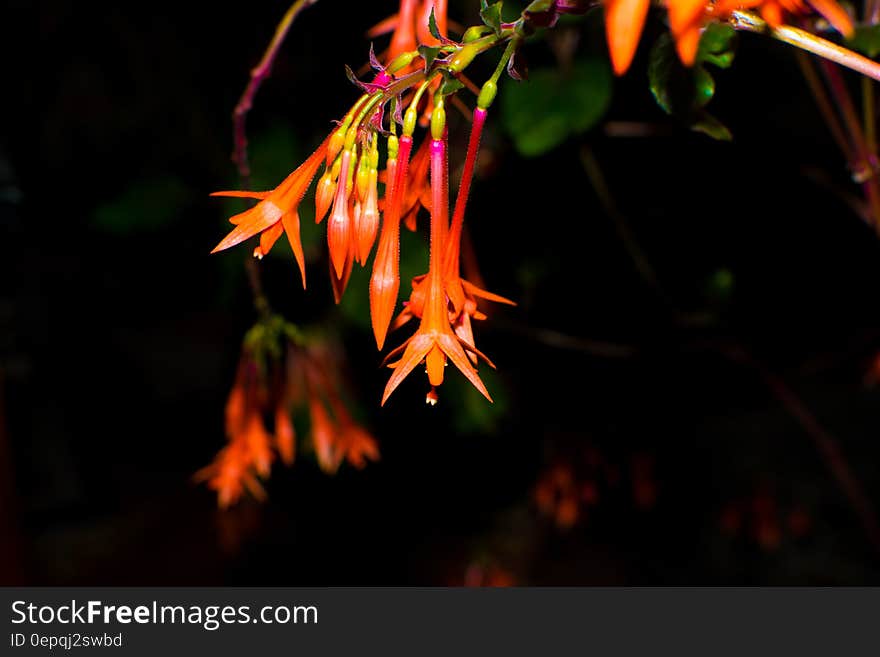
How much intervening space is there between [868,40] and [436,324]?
33 cm

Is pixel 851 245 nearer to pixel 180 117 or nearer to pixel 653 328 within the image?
pixel 653 328

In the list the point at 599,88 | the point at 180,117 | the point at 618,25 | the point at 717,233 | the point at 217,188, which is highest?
the point at 180,117

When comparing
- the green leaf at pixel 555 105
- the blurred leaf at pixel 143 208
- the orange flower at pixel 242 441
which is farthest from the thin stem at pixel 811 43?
the blurred leaf at pixel 143 208

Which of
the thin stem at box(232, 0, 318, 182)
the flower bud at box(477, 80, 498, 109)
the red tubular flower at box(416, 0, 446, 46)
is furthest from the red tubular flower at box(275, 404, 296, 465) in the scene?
the flower bud at box(477, 80, 498, 109)

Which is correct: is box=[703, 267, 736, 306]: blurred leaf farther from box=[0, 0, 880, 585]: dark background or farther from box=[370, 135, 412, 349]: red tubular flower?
box=[370, 135, 412, 349]: red tubular flower

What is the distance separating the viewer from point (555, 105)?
866 millimetres

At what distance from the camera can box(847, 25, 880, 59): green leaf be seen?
0.49m

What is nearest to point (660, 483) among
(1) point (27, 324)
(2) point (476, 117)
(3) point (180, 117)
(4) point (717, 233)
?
(4) point (717, 233)

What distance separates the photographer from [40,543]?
2430 millimetres

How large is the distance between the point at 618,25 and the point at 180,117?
138 cm

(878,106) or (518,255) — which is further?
(518,255)

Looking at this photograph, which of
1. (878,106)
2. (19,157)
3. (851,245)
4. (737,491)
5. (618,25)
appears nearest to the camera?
(618,25)

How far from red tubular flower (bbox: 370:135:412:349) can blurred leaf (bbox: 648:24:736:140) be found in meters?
0.16

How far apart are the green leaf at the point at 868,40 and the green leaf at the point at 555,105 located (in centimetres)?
36
